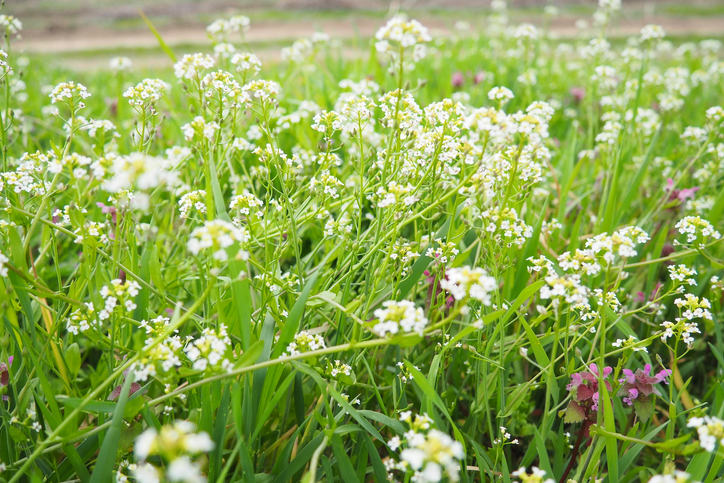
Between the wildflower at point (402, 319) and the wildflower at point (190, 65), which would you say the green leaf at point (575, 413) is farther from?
the wildflower at point (190, 65)

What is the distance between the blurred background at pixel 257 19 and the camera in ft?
42.3

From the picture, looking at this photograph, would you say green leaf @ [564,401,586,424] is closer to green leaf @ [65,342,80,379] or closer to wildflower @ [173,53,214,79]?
green leaf @ [65,342,80,379]

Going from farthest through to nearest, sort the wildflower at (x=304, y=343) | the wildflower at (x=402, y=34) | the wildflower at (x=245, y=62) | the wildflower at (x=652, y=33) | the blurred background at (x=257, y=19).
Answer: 1. the blurred background at (x=257, y=19)
2. the wildflower at (x=652, y=33)
3. the wildflower at (x=245, y=62)
4. the wildflower at (x=304, y=343)
5. the wildflower at (x=402, y=34)

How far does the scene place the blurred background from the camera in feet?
42.3

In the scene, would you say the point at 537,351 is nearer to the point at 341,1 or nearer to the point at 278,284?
the point at 278,284

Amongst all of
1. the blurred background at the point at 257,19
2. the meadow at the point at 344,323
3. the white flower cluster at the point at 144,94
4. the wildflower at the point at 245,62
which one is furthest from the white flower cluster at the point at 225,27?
the blurred background at the point at 257,19

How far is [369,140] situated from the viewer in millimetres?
2602

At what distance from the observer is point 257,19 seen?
16422mm

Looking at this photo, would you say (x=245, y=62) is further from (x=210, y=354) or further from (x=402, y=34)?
(x=210, y=354)

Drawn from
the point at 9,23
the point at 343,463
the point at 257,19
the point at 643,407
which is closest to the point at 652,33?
the point at 643,407

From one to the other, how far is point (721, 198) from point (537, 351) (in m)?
1.64

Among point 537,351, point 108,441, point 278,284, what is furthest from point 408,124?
point 108,441

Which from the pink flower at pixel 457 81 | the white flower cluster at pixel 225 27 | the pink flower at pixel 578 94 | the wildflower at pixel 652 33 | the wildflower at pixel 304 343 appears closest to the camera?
the wildflower at pixel 304 343

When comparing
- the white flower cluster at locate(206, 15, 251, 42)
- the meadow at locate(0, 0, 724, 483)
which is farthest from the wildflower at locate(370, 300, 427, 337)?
the white flower cluster at locate(206, 15, 251, 42)
